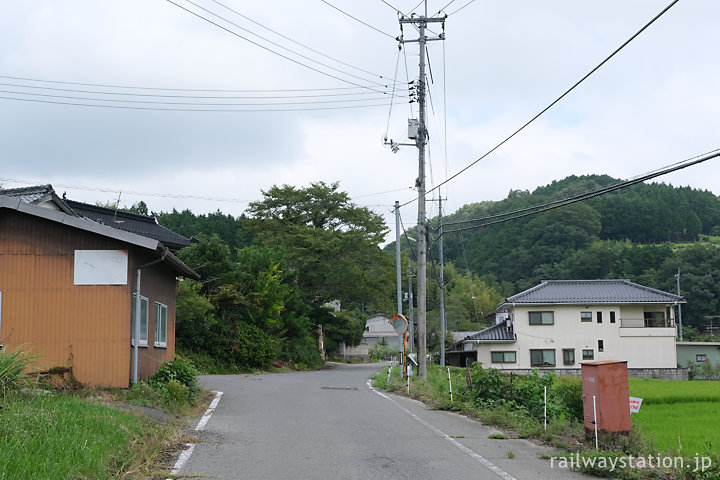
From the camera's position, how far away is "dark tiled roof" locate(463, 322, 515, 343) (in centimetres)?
4603

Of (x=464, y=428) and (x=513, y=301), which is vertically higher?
(x=513, y=301)

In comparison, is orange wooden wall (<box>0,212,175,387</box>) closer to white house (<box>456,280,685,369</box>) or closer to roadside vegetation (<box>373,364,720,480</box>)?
roadside vegetation (<box>373,364,720,480</box>)

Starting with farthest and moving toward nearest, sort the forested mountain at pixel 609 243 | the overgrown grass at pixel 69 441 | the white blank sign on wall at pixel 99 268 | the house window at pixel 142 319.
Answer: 1. the forested mountain at pixel 609 243
2. the house window at pixel 142 319
3. the white blank sign on wall at pixel 99 268
4. the overgrown grass at pixel 69 441

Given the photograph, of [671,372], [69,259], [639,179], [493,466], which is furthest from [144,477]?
[671,372]

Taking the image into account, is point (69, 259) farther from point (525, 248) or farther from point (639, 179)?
point (525, 248)

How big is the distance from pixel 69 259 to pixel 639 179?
1080 centimetres

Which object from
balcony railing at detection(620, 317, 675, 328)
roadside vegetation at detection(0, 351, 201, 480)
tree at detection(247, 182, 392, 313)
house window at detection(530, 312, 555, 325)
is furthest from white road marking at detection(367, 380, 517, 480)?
balcony railing at detection(620, 317, 675, 328)

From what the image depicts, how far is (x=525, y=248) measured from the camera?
69938 millimetres

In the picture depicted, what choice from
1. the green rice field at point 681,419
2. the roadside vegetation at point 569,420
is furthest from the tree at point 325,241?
the roadside vegetation at point 569,420

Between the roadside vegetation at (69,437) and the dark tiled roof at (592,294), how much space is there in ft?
126

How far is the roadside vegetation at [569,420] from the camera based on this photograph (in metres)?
8.12

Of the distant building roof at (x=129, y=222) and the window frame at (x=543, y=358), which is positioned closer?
the distant building roof at (x=129, y=222)

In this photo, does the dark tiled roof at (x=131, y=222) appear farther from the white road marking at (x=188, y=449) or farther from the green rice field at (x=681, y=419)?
the green rice field at (x=681, y=419)

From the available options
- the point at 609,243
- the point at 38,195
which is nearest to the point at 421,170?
the point at 38,195
